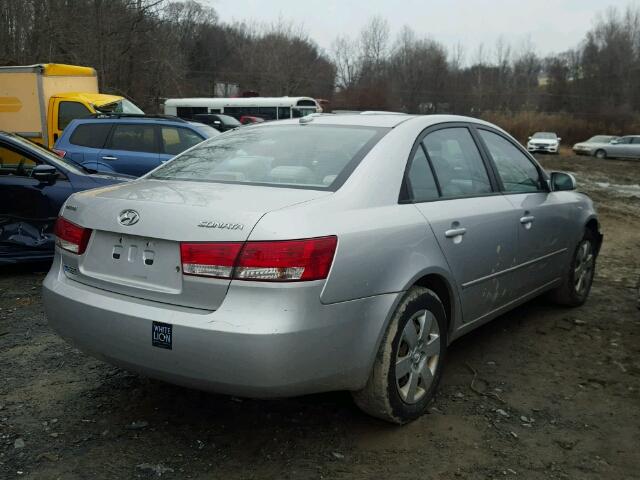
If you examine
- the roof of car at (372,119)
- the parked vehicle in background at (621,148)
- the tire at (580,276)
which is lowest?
the parked vehicle in background at (621,148)

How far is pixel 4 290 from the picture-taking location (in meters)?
5.53

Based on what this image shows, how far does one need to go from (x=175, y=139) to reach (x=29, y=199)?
4043mm

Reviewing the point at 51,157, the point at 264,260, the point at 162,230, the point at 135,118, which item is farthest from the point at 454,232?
the point at 135,118

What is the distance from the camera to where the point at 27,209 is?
5.97m

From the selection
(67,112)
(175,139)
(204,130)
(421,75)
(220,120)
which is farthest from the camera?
(421,75)

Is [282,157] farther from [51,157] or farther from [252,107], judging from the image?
[252,107]

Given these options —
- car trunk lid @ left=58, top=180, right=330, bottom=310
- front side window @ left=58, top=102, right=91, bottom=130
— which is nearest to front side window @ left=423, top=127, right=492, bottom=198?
car trunk lid @ left=58, top=180, right=330, bottom=310

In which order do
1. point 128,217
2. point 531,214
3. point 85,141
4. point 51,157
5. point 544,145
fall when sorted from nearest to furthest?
point 128,217
point 531,214
point 51,157
point 85,141
point 544,145

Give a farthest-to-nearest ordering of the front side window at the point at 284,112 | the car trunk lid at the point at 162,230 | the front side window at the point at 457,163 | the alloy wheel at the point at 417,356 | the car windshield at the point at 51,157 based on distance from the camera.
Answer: the front side window at the point at 284,112, the car windshield at the point at 51,157, the front side window at the point at 457,163, the alloy wheel at the point at 417,356, the car trunk lid at the point at 162,230

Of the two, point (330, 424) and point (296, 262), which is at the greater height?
point (296, 262)

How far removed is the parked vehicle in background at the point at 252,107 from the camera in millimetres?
26641

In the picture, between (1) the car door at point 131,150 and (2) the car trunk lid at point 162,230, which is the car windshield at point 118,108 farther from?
(2) the car trunk lid at point 162,230

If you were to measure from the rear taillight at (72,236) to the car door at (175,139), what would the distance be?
6782mm

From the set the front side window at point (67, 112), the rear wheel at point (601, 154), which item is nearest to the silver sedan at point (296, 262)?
the front side window at point (67, 112)
